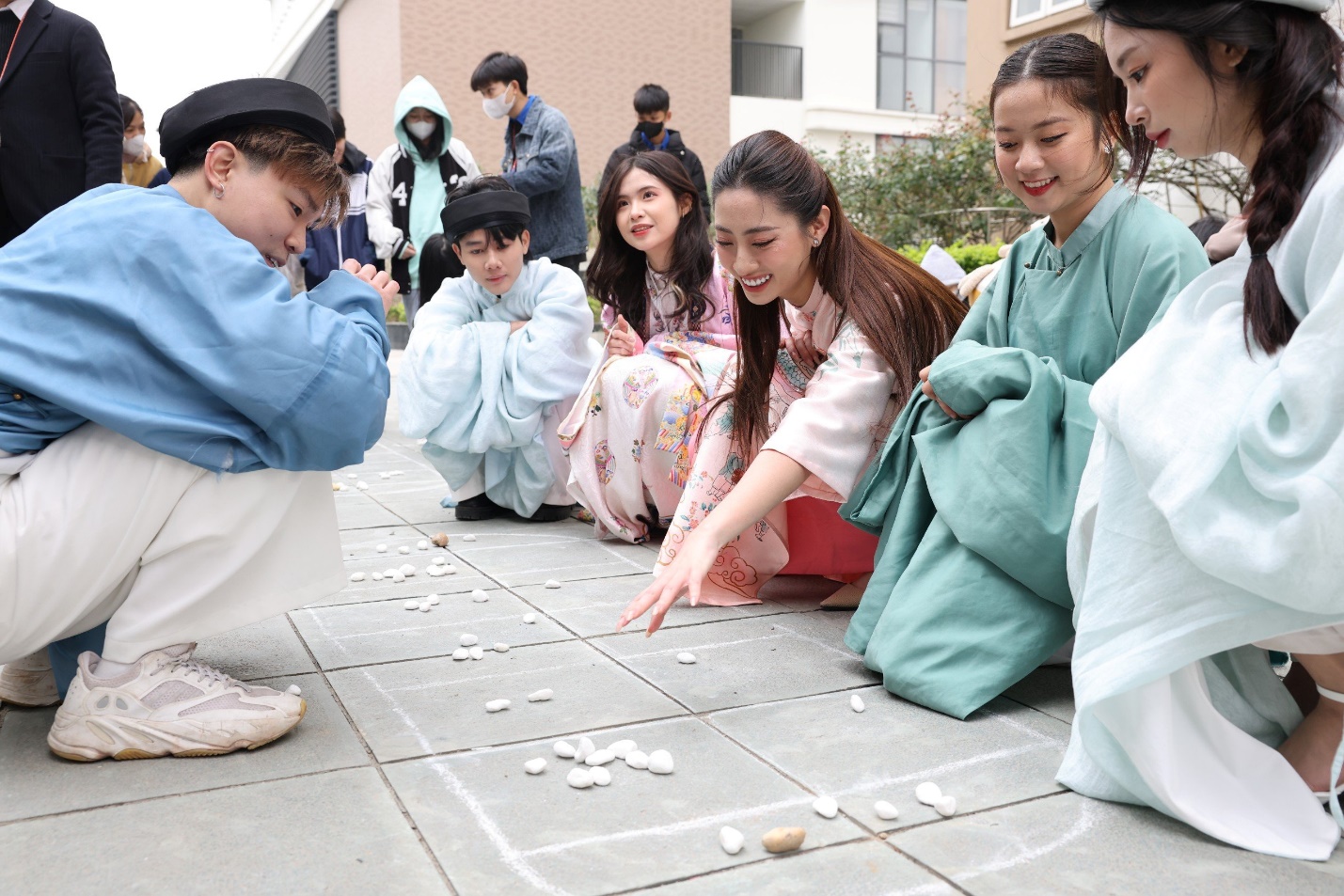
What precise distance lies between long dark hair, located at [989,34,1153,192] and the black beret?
4.38 feet

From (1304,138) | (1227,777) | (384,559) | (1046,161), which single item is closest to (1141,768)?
(1227,777)

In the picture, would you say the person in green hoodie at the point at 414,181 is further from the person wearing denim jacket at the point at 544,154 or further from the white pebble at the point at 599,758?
the white pebble at the point at 599,758

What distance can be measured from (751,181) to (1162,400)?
4.09ft

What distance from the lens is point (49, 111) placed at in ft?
12.0

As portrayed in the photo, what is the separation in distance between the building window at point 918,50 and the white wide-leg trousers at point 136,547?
1729 centimetres

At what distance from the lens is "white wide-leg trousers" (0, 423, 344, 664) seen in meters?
1.78

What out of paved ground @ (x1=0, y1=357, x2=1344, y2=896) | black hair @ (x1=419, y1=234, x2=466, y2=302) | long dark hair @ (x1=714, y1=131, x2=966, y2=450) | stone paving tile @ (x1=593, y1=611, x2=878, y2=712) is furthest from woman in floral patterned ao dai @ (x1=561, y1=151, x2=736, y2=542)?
black hair @ (x1=419, y1=234, x2=466, y2=302)

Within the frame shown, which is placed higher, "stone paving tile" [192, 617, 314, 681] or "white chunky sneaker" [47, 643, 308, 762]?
"white chunky sneaker" [47, 643, 308, 762]

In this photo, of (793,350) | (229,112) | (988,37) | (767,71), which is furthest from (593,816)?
(767,71)


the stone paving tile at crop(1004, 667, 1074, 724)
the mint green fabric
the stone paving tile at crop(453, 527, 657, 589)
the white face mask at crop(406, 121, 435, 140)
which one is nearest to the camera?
the stone paving tile at crop(1004, 667, 1074, 724)

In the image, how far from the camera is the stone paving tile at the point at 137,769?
1.69 m

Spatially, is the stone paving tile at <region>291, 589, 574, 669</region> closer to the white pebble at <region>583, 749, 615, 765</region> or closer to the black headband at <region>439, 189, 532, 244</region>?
the white pebble at <region>583, 749, 615, 765</region>

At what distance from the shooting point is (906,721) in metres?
2.00

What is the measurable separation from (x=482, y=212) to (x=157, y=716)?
2279 mm
